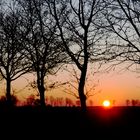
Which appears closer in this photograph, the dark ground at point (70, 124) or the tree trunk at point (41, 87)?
the dark ground at point (70, 124)

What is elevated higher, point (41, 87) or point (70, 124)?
point (41, 87)

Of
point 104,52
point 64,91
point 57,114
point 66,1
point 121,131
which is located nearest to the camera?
point 121,131

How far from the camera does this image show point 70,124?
18.5 metres

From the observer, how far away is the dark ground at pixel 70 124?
17375 mm

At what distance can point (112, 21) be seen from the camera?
2750cm

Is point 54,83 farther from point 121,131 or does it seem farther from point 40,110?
point 121,131

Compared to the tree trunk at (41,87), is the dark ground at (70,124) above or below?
below

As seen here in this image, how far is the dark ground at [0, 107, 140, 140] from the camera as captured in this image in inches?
684

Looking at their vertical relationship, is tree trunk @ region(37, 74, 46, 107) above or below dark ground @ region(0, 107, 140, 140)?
above

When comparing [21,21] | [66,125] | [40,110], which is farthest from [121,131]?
[21,21]

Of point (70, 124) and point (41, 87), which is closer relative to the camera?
point (70, 124)

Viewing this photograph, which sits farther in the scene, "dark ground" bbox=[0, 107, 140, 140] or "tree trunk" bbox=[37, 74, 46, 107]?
"tree trunk" bbox=[37, 74, 46, 107]

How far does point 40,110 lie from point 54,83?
16.6 meters

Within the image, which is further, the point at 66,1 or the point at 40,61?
the point at 40,61
